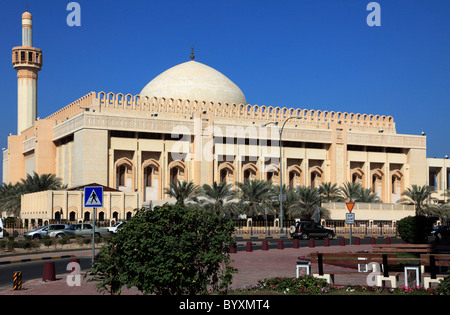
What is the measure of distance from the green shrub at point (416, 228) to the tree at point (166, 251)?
14.6 metres

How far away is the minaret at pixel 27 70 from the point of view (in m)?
70.3

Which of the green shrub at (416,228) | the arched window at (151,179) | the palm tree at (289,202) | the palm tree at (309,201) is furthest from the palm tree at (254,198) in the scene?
the green shrub at (416,228)

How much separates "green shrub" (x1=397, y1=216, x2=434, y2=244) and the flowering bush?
1210 centimetres

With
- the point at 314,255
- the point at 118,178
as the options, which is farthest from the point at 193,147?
the point at 314,255

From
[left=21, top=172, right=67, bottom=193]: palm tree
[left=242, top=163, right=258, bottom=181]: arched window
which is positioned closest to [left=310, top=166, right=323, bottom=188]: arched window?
[left=242, top=163, right=258, bottom=181]: arched window

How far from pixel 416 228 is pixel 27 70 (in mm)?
57497

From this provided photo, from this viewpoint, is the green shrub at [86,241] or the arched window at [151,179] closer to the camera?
the green shrub at [86,241]

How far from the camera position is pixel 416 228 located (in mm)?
22188

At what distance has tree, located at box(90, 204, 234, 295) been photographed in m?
8.55

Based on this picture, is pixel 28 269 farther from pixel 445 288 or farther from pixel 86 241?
pixel 445 288

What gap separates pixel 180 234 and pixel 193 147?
5217 centimetres

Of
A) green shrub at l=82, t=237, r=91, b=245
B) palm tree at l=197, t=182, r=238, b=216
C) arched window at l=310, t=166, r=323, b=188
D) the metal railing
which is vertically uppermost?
arched window at l=310, t=166, r=323, b=188

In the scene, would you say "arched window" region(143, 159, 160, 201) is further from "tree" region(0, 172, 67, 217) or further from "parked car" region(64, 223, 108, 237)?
"parked car" region(64, 223, 108, 237)

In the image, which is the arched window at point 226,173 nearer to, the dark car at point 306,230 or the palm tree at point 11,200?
the palm tree at point 11,200
